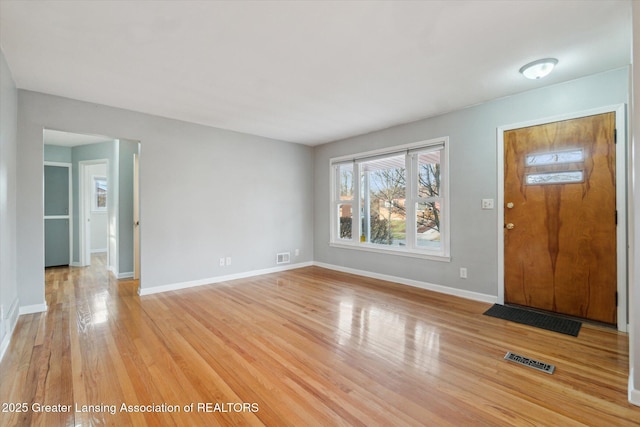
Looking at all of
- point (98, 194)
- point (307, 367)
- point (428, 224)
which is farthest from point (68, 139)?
point (428, 224)

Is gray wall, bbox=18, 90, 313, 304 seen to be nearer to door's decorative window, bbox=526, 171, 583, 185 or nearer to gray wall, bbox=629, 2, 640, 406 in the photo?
door's decorative window, bbox=526, 171, 583, 185

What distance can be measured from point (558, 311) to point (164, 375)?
12.7ft

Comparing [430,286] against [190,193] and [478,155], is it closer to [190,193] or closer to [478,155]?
[478,155]

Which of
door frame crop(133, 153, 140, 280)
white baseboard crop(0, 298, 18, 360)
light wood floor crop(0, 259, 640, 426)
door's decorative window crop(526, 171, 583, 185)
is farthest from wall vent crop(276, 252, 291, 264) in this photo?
door's decorative window crop(526, 171, 583, 185)

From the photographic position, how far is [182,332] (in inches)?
106

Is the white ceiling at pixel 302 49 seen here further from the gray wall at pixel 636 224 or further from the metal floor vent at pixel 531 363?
the metal floor vent at pixel 531 363

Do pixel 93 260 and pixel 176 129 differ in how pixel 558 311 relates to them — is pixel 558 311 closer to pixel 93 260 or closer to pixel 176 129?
pixel 176 129

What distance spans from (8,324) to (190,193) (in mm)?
2378

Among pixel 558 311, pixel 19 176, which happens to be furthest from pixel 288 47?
pixel 558 311

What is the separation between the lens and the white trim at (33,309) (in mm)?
3156

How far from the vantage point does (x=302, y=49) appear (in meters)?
2.37

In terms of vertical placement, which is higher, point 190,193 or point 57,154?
point 57,154

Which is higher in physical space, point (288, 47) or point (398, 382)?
point (288, 47)

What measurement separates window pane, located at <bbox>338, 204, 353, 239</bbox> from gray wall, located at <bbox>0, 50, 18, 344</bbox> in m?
4.46
